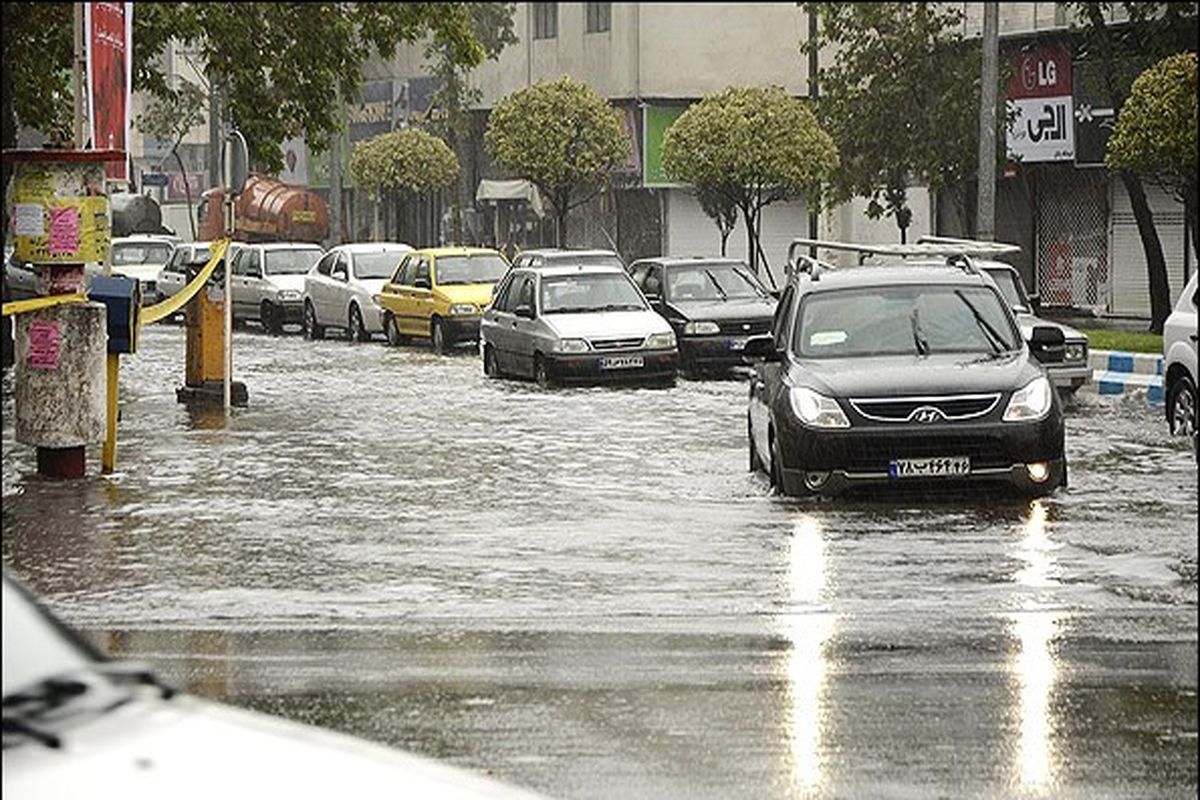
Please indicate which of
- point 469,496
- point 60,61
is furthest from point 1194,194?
point 469,496

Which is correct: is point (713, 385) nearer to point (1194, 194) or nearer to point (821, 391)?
point (1194, 194)

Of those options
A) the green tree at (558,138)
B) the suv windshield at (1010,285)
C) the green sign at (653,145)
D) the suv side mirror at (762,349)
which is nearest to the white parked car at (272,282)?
the green sign at (653,145)

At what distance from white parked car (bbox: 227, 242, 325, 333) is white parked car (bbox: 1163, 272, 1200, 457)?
1066 inches

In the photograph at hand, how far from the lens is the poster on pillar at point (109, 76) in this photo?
57.1 ft

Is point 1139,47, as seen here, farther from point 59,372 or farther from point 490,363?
point 59,372

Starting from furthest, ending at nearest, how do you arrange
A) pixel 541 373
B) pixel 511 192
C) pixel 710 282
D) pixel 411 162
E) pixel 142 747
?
pixel 411 162
pixel 511 192
pixel 710 282
pixel 541 373
pixel 142 747

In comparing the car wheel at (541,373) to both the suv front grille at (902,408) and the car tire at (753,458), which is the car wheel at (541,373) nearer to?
the car tire at (753,458)

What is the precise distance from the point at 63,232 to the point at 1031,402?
620cm

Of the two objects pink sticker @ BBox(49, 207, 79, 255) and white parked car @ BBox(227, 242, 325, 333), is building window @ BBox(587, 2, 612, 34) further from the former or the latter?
white parked car @ BBox(227, 242, 325, 333)

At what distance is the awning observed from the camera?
65.1 metres

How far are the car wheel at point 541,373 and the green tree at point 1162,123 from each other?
8.08 metres

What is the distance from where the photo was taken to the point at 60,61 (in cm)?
2544

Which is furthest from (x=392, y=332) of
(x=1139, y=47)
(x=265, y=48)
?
(x=265, y=48)

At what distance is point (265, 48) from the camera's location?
82.6 ft
